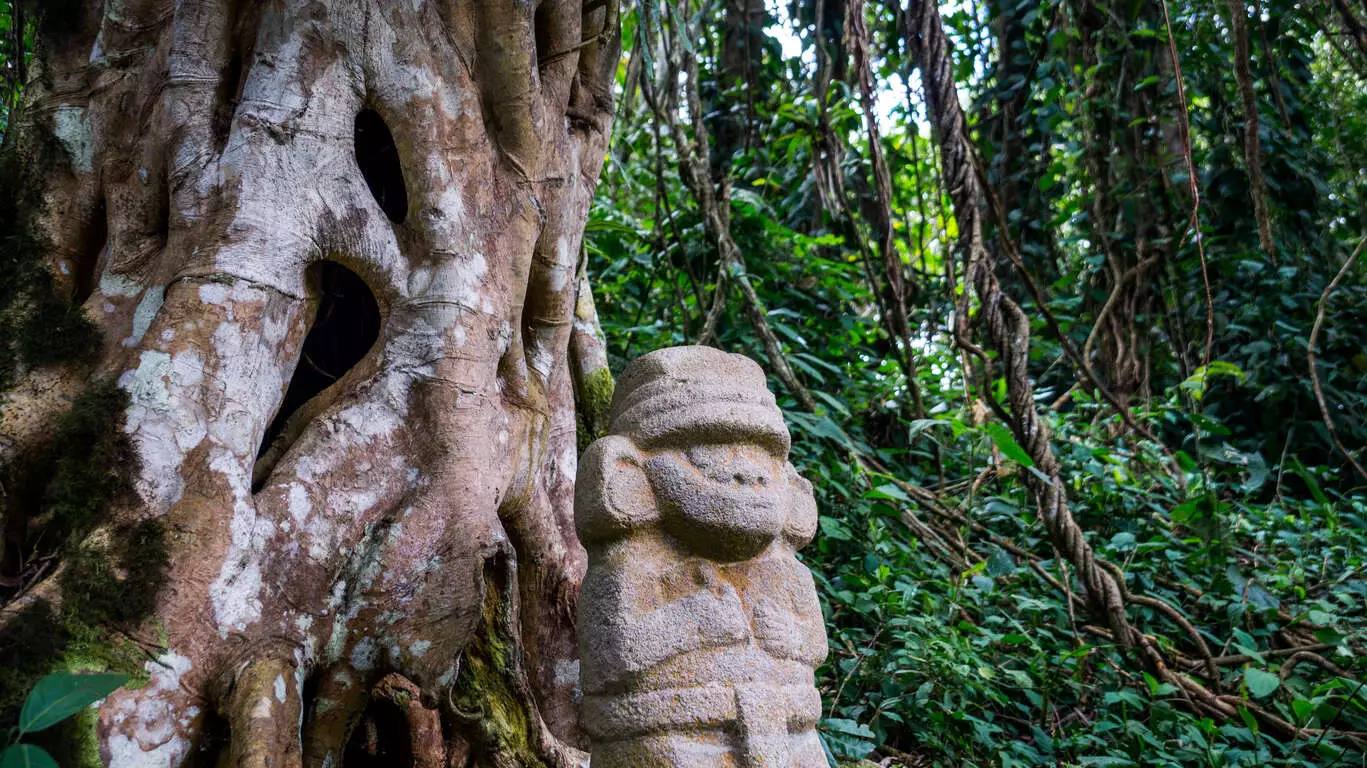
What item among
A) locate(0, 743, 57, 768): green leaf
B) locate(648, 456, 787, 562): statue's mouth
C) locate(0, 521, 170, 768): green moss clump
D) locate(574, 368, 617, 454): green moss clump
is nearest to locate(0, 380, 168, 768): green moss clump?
locate(0, 521, 170, 768): green moss clump

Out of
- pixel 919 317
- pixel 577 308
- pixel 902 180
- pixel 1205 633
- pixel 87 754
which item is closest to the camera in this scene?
pixel 87 754

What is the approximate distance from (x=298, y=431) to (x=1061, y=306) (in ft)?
17.4

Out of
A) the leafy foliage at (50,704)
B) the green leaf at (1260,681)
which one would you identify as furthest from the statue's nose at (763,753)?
the green leaf at (1260,681)

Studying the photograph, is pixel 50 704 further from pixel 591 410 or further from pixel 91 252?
pixel 591 410

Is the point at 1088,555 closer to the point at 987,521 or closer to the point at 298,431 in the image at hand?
the point at 987,521

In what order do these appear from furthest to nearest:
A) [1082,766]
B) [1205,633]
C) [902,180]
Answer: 1. [902,180]
2. [1205,633]
3. [1082,766]

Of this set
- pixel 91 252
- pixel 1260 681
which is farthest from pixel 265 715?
pixel 1260 681

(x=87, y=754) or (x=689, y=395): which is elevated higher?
(x=689, y=395)

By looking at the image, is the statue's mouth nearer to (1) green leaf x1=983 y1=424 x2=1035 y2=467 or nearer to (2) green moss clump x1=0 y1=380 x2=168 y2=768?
(2) green moss clump x1=0 y1=380 x2=168 y2=768

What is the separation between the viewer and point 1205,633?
4285mm

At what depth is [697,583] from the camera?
2342 mm

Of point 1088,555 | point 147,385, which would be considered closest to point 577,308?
point 147,385

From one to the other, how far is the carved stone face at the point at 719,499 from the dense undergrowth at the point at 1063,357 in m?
1.00

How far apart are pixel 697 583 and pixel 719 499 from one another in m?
0.20
